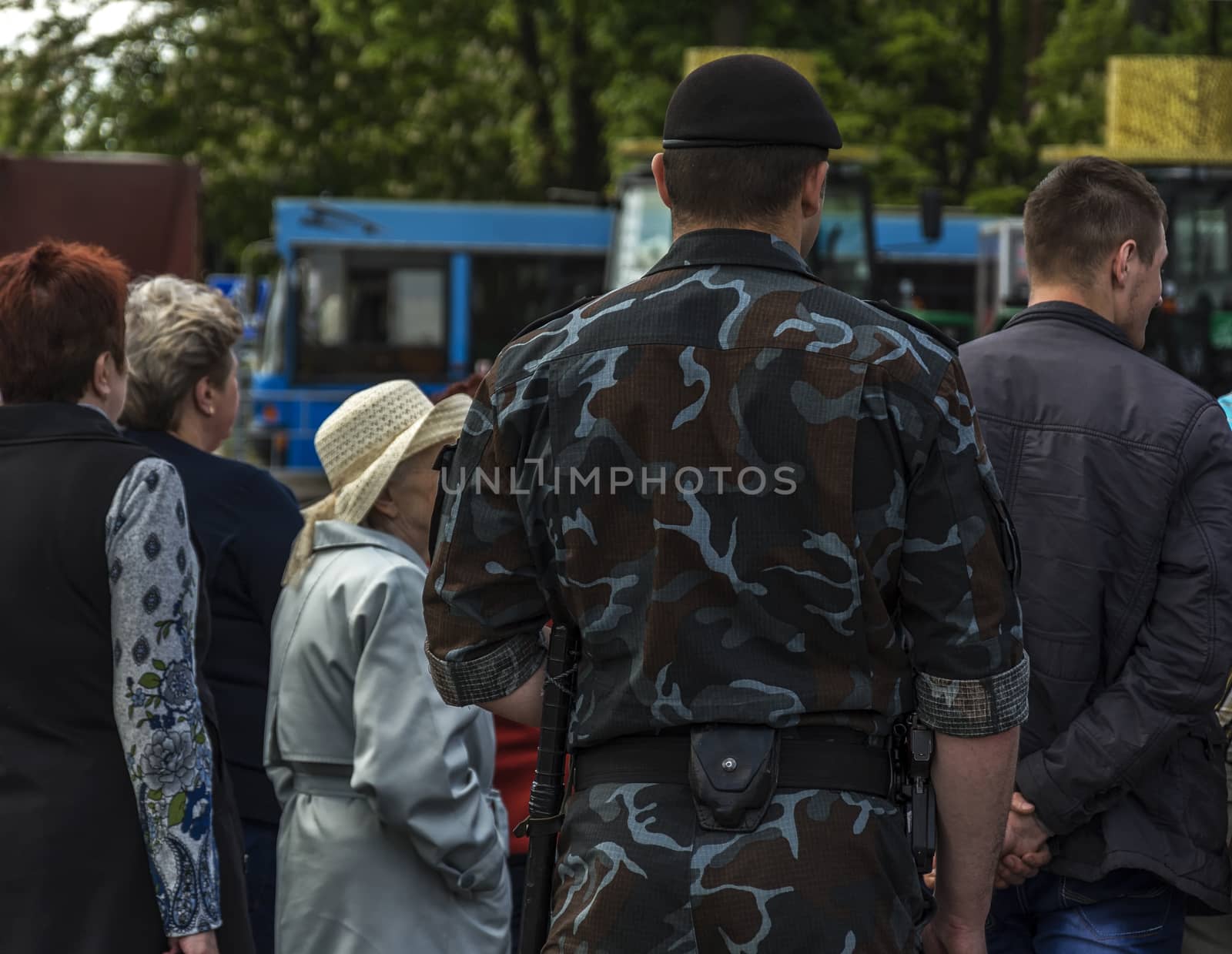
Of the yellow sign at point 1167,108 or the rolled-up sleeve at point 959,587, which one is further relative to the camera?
the yellow sign at point 1167,108

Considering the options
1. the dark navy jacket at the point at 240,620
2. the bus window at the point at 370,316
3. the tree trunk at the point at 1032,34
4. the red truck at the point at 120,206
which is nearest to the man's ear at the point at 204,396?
the dark navy jacket at the point at 240,620

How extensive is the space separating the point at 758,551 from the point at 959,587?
28 centimetres

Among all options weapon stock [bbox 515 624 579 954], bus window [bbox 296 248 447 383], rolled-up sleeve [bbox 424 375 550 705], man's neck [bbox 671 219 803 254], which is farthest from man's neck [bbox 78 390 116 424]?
bus window [bbox 296 248 447 383]

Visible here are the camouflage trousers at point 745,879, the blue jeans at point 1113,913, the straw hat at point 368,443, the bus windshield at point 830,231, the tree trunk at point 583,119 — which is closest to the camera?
the camouflage trousers at point 745,879

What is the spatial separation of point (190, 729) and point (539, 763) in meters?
0.85

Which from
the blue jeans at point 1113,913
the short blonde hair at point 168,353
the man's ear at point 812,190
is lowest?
the blue jeans at point 1113,913

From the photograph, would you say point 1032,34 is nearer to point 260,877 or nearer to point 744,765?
point 260,877

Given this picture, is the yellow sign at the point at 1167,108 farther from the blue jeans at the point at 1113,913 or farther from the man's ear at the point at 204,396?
the blue jeans at the point at 1113,913

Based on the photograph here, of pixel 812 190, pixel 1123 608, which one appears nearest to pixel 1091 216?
pixel 1123 608

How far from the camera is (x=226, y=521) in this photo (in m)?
3.64

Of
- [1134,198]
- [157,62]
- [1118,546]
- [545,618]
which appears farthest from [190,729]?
[157,62]

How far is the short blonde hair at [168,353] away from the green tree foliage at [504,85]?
16.2m

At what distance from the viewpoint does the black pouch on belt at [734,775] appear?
6.75 feet

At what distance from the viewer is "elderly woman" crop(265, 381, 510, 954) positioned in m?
3.07
